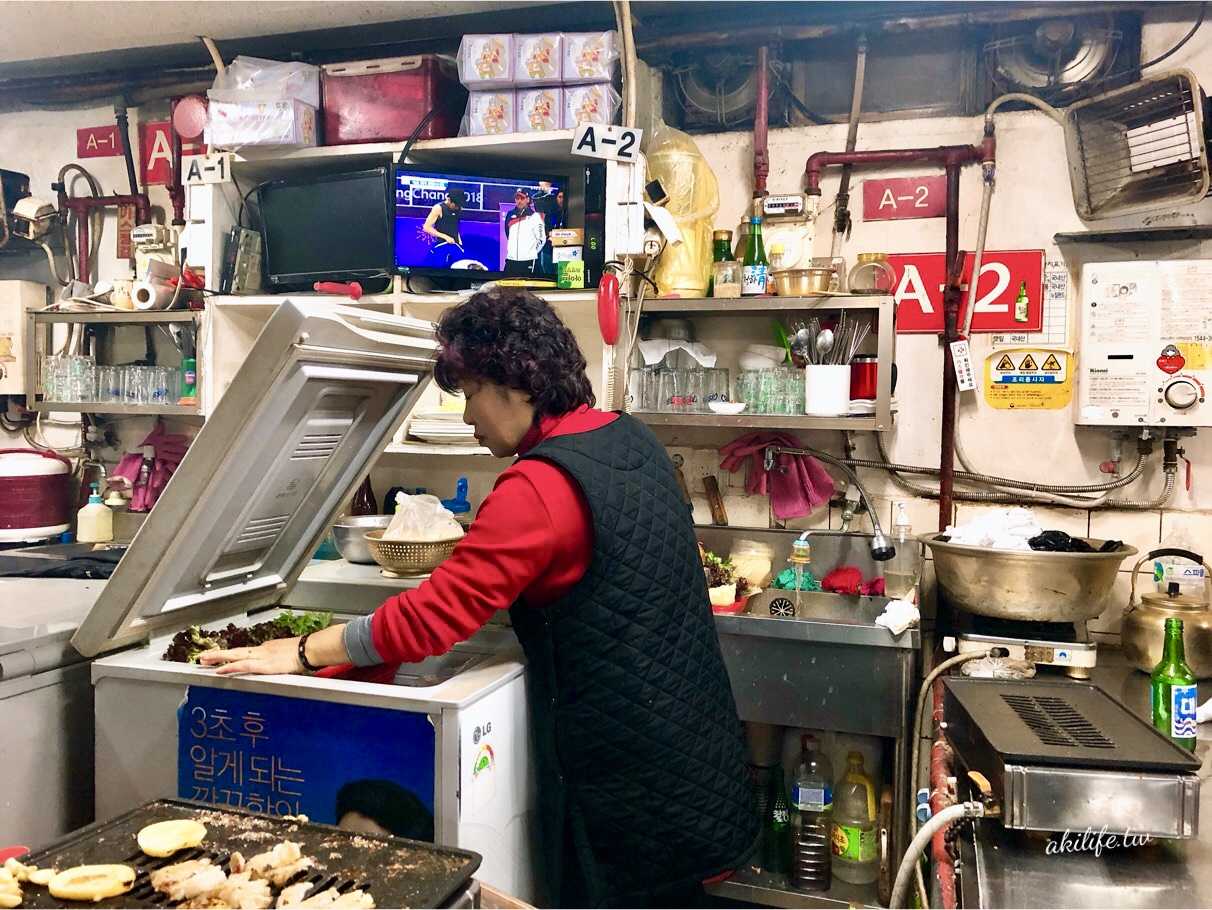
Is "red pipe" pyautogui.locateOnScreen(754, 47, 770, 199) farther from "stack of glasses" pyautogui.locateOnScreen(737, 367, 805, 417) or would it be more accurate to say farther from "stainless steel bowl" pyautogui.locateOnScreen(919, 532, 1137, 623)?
"stainless steel bowl" pyautogui.locateOnScreen(919, 532, 1137, 623)

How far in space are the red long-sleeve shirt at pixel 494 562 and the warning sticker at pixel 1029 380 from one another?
1.84m

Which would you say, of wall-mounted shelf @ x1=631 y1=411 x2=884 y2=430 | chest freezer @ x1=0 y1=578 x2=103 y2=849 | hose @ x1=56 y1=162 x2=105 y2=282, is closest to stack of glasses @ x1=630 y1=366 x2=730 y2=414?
wall-mounted shelf @ x1=631 y1=411 x2=884 y2=430

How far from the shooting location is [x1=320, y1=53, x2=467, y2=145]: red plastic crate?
289cm

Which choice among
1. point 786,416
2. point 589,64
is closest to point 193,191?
point 589,64

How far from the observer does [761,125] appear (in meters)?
2.95

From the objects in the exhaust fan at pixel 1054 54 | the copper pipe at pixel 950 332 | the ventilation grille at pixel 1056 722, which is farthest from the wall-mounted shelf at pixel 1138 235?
the ventilation grille at pixel 1056 722

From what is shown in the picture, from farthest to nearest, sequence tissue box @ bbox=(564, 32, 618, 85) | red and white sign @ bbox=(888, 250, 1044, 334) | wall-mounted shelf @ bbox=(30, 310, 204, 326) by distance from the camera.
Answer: wall-mounted shelf @ bbox=(30, 310, 204, 326), red and white sign @ bbox=(888, 250, 1044, 334), tissue box @ bbox=(564, 32, 618, 85)

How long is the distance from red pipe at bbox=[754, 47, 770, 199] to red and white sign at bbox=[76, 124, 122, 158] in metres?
2.62

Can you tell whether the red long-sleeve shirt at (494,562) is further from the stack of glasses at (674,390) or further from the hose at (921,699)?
the stack of glasses at (674,390)

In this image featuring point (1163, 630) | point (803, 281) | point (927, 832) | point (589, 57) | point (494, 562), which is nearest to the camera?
point (927, 832)

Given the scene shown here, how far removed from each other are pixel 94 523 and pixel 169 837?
258 centimetres

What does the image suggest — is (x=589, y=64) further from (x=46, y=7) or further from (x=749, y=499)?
(x=46, y=7)

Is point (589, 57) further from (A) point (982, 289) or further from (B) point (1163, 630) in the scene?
(B) point (1163, 630)

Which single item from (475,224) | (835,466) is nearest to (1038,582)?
(835,466)
